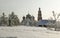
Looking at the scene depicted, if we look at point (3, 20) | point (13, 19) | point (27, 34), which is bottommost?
point (27, 34)

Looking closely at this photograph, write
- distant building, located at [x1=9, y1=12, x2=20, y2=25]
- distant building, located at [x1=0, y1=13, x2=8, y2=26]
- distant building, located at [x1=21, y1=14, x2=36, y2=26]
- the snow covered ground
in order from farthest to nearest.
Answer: distant building, located at [x1=21, y1=14, x2=36, y2=26] → distant building, located at [x1=9, y1=12, x2=20, y2=25] → distant building, located at [x1=0, y1=13, x2=8, y2=26] → the snow covered ground

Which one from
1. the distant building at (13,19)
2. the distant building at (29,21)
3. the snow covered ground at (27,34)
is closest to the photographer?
the snow covered ground at (27,34)

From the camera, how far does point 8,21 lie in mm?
69938

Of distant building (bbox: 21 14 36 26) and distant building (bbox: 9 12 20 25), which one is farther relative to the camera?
distant building (bbox: 21 14 36 26)

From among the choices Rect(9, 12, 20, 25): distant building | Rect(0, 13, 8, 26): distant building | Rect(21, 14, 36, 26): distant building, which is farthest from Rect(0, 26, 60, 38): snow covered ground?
Rect(21, 14, 36, 26): distant building

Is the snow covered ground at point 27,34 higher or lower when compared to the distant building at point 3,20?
lower

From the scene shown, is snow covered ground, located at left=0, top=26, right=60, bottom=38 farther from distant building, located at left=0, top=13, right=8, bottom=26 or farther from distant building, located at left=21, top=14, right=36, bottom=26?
distant building, located at left=21, top=14, right=36, bottom=26

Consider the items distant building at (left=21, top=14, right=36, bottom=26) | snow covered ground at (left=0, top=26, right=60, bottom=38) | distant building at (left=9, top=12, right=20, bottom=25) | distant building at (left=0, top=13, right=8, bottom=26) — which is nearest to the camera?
snow covered ground at (left=0, top=26, right=60, bottom=38)

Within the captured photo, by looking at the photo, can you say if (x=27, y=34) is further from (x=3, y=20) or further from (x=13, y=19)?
(x=3, y=20)

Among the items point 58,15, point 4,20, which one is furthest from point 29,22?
point 58,15

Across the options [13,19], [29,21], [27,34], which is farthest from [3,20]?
[27,34]

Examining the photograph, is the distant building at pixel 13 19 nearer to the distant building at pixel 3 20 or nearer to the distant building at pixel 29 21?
the distant building at pixel 3 20

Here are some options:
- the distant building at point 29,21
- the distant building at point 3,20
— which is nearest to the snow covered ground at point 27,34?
the distant building at point 3,20

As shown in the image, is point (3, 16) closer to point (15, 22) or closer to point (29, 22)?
point (15, 22)
